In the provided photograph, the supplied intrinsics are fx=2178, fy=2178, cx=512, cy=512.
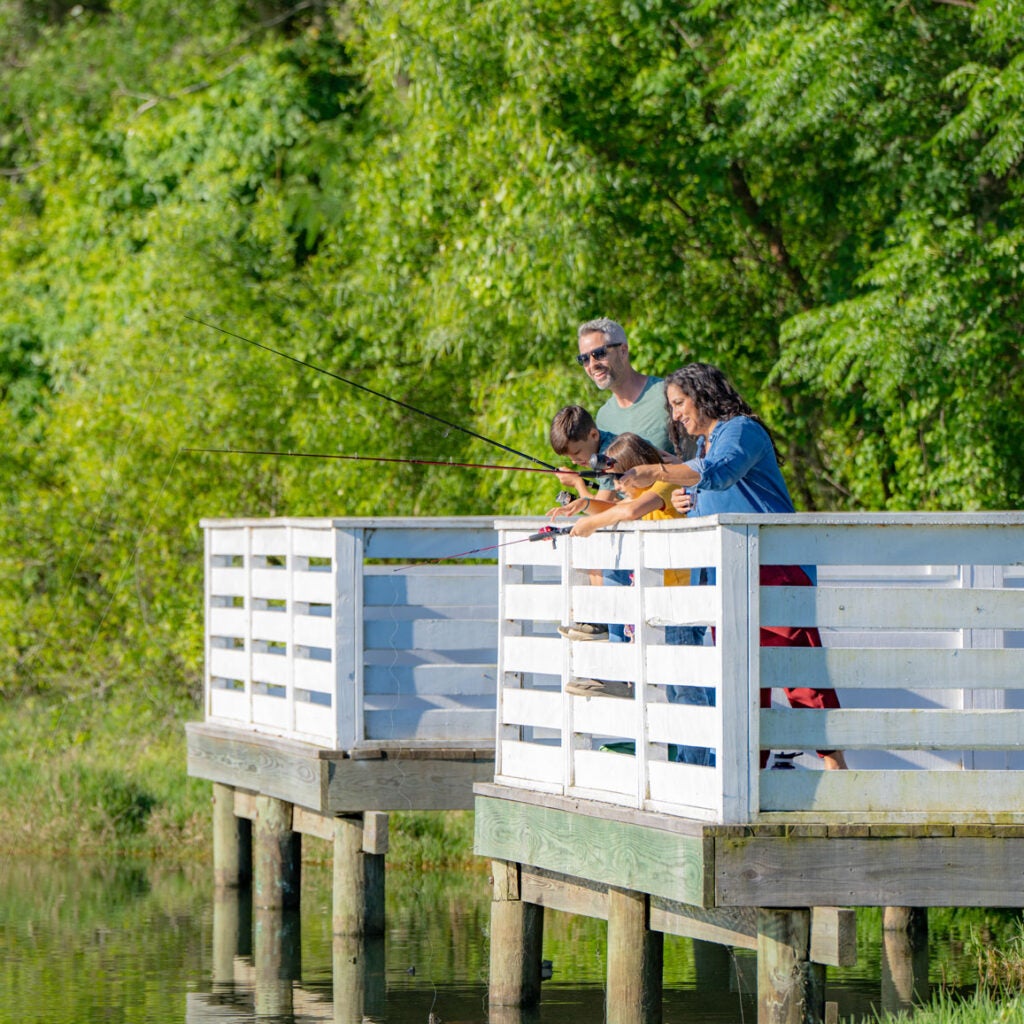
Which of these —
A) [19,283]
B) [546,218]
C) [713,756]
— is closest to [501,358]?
[546,218]

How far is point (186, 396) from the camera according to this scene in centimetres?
1919

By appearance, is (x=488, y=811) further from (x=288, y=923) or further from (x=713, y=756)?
(x=288, y=923)

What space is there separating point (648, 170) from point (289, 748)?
579cm

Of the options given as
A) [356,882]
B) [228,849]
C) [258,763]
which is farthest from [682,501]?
[228,849]

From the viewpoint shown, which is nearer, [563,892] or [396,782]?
[563,892]

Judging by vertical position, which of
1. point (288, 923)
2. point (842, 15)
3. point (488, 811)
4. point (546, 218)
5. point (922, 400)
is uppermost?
point (842, 15)

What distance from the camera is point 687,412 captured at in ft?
26.6

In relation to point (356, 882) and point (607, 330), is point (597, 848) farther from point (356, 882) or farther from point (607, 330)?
point (356, 882)

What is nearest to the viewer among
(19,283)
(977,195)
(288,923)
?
(288,923)

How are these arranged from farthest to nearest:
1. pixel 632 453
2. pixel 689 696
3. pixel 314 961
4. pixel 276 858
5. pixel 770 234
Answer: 1. pixel 770 234
2. pixel 276 858
3. pixel 314 961
4. pixel 632 453
5. pixel 689 696

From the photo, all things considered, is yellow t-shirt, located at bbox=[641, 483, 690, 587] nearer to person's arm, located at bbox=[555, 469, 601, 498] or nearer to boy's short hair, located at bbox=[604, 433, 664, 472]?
boy's short hair, located at bbox=[604, 433, 664, 472]

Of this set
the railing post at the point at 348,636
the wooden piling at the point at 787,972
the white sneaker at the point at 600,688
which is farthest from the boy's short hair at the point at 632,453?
the railing post at the point at 348,636

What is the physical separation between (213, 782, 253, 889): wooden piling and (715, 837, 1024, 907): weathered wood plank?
7015 millimetres

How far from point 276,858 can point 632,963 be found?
4605mm
